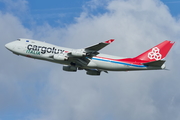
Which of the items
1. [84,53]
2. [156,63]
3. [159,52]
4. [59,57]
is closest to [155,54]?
[159,52]

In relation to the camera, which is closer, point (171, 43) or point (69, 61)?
point (69, 61)

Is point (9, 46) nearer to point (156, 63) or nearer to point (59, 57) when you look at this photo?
point (59, 57)

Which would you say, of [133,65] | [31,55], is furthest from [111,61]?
[31,55]

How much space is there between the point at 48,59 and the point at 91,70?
1095 cm

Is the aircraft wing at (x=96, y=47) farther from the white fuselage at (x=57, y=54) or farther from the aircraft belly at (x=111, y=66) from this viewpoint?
the aircraft belly at (x=111, y=66)

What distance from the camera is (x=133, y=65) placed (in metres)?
70.6

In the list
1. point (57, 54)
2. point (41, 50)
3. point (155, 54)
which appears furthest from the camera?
point (155, 54)

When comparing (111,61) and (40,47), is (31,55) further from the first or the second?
(111,61)

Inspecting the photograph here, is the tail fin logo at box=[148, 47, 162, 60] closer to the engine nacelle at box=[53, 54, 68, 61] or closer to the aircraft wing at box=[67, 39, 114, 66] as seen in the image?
the aircraft wing at box=[67, 39, 114, 66]

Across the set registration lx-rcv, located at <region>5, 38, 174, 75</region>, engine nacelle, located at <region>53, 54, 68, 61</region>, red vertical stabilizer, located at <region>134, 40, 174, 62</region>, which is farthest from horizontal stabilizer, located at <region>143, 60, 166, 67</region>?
engine nacelle, located at <region>53, 54, 68, 61</region>

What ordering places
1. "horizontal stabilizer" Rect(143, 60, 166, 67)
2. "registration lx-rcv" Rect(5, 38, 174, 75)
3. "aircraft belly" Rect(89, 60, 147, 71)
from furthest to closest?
"aircraft belly" Rect(89, 60, 147, 71)
"registration lx-rcv" Rect(5, 38, 174, 75)
"horizontal stabilizer" Rect(143, 60, 166, 67)

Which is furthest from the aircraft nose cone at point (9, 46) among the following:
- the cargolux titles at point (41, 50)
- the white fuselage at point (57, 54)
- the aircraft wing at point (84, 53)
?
the aircraft wing at point (84, 53)

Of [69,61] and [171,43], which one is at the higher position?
[171,43]

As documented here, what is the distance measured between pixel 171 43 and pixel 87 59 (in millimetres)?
17761
